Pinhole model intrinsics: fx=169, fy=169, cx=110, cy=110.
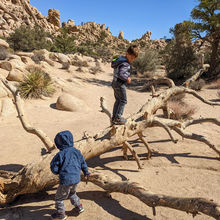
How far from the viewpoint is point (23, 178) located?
9.36ft

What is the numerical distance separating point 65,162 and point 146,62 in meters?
17.9

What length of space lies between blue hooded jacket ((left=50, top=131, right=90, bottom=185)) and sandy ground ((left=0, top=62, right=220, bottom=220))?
2.36ft

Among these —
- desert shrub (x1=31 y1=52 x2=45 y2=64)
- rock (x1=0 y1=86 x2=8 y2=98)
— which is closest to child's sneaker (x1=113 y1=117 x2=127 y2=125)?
rock (x1=0 y1=86 x2=8 y2=98)

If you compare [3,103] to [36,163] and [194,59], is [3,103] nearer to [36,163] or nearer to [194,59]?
[36,163]

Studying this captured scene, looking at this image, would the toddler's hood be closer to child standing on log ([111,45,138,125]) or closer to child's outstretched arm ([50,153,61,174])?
child's outstretched arm ([50,153,61,174])

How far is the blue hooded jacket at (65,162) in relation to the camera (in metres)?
2.26

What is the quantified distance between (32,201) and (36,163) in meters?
0.66

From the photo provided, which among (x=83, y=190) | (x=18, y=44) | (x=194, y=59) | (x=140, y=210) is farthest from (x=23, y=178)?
(x=18, y=44)

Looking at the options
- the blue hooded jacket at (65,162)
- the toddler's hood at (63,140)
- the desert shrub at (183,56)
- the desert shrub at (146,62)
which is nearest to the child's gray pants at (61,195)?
the blue hooded jacket at (65,162)

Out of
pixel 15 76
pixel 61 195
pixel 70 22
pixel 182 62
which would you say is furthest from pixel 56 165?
pixel 70 22

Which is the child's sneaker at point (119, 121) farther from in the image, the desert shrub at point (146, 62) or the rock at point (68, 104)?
the desert shrub at point (146, 62)

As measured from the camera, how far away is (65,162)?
2.28 metres

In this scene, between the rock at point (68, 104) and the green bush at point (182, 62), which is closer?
the rock at point (68, 104)

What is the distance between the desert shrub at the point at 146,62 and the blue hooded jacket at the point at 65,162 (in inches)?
669
